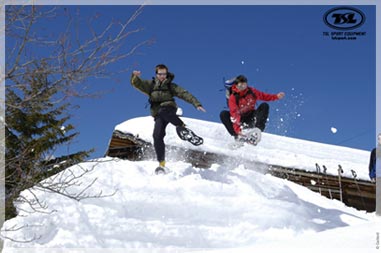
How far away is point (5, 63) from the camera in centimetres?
370

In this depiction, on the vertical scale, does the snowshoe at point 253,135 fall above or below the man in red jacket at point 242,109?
below

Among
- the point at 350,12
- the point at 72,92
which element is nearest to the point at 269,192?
the point at 350,12

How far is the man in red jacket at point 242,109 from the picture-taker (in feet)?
18.5

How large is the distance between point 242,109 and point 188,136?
76cm

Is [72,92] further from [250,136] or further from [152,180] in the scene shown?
[250,136]

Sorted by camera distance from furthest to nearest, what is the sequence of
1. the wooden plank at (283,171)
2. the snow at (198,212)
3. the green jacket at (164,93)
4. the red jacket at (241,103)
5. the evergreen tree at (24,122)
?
the wooden plank at (283,171)
the red jacket at (241,103)
the green jacket at (164,93)
the snow at (198,212)
the evergreen tree at (24,122)

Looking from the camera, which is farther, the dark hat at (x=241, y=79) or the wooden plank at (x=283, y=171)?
the wooden plank at (x=283, y=171)

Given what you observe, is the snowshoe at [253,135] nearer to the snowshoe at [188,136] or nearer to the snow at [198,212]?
the snow at [198,212]

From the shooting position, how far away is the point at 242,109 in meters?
5.62

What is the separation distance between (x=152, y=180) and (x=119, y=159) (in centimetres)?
70

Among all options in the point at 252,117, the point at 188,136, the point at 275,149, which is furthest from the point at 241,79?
the point at 275,149

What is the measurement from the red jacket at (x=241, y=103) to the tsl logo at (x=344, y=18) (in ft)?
4.13

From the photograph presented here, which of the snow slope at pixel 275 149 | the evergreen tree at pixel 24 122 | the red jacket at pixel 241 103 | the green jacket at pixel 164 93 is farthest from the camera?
the snow slope at pixel 275 149

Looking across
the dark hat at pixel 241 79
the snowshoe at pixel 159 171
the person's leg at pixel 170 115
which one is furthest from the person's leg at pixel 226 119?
the snowshoe at pixel 159 171
